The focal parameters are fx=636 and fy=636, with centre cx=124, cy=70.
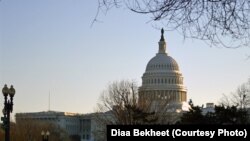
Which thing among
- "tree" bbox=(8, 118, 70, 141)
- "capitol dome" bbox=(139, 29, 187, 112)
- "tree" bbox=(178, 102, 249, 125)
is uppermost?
"capitol dome" bbox=(139, 29, 187, 112)

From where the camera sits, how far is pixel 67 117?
155 m

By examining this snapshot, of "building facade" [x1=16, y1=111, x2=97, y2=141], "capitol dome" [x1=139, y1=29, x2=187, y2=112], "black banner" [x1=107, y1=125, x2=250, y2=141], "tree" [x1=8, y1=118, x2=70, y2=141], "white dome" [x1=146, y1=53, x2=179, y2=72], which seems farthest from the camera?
"building facade" [x1=16, y1=111, x2=97, y2=141]

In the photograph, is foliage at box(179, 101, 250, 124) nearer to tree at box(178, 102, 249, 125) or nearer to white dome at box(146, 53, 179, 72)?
tree at box(178, 102, 249, 125)

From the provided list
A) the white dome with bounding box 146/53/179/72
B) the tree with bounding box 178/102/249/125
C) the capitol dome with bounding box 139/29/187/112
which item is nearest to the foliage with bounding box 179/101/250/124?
the tree with bounding box 178/102/249/125

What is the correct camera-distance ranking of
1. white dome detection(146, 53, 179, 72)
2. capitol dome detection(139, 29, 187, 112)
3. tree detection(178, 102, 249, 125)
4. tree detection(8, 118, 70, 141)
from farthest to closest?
white dome detection(146, 53, 179, 72)
capitol dome detection(139, 29, 187, 112)
tree detection(8, 118, 70, 141)
tree detection(178, 102, 249, 125)

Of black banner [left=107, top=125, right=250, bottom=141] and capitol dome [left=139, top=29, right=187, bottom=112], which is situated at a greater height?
capitol dome [left=139, top=29, right=187, bottom=112]

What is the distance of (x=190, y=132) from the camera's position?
267 inches

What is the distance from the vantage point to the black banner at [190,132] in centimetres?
670

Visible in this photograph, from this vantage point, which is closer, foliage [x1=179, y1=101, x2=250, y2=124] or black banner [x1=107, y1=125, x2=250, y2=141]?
black banner [x1=107, y1=125, x2=250, y2=141]

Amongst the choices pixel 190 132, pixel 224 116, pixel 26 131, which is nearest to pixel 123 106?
pixel 224 116

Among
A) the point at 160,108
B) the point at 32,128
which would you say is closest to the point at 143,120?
the point at 160,108

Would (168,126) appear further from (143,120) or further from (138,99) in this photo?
(138,99)

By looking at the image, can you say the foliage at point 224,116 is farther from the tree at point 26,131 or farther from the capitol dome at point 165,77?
the capitol dome at point 165,77

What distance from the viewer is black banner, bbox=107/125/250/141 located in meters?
6.70
